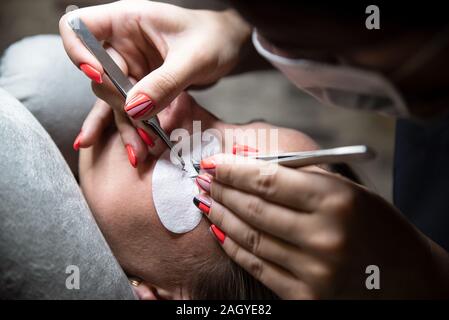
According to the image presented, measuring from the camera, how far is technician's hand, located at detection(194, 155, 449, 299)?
60 cm

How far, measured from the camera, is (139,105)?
0.67 meters

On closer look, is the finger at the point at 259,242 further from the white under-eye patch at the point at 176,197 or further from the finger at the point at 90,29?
the finger at the point at 90,29

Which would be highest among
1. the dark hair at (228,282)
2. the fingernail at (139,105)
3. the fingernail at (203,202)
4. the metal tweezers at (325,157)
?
the fingernail at (139,105)

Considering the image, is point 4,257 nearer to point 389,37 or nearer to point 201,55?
point 201,55

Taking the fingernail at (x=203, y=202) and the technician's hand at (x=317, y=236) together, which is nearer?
the technician's hand at (x=317, y=236)

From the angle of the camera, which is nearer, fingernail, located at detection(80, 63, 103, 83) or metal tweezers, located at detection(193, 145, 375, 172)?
metal tweezers, located at detection(193, 145, 375, 172)

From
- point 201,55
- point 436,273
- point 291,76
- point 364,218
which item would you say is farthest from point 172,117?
point 436,273

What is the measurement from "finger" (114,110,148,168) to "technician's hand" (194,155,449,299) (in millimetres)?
138

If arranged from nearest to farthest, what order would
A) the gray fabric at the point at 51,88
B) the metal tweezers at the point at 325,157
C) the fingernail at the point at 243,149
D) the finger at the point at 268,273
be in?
the metal tweezers at the point at 325,157 → the finger at the point at 268,273 → the fingernail at the point at 243,149 → the gray fabric at the point at 51,88

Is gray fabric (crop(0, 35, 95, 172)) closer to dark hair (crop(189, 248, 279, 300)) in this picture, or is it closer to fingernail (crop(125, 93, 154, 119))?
fingernail (crop(125, 93, 154, 119))

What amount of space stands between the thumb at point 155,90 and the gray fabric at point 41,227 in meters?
0.16

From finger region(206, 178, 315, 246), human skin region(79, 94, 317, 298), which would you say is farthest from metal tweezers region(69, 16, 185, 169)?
finger region(206, 178, 315, 246)

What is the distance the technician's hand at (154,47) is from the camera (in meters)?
0.69

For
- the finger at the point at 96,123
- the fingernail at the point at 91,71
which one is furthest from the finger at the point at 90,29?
the finger at the point at 96,123
